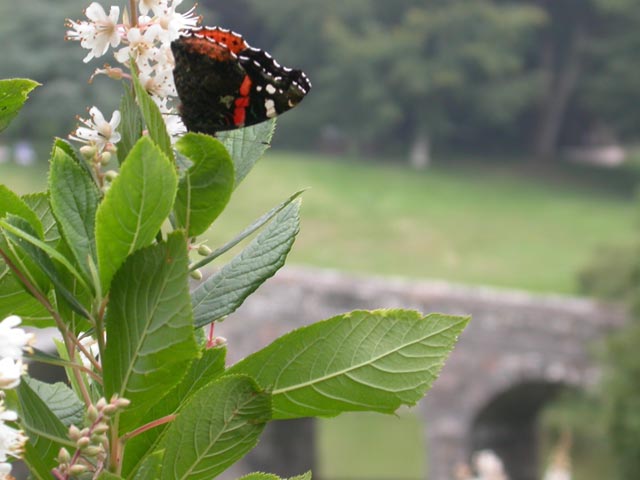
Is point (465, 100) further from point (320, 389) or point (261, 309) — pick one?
point (320, 389)

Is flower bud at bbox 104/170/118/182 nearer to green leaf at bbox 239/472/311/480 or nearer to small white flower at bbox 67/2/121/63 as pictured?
small white flower at bbox 67/2/121/63

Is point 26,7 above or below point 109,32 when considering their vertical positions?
below

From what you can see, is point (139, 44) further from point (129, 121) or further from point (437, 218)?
point (437, 218)

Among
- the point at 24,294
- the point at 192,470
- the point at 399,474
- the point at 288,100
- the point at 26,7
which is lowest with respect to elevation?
the point at 399,474

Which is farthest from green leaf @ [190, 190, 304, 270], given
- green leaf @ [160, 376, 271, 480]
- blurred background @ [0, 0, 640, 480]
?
blurred background @ [0, 0, 640, 480]

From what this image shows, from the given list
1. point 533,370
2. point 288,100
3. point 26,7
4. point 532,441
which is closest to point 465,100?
point 26,7

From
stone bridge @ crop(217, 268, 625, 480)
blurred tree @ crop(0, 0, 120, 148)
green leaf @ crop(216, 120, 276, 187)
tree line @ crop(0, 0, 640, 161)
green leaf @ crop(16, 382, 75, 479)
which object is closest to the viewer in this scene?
green leaf @ crop(16, 382, 75, 479)

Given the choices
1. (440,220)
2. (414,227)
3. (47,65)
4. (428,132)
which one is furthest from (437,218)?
(47,65)
